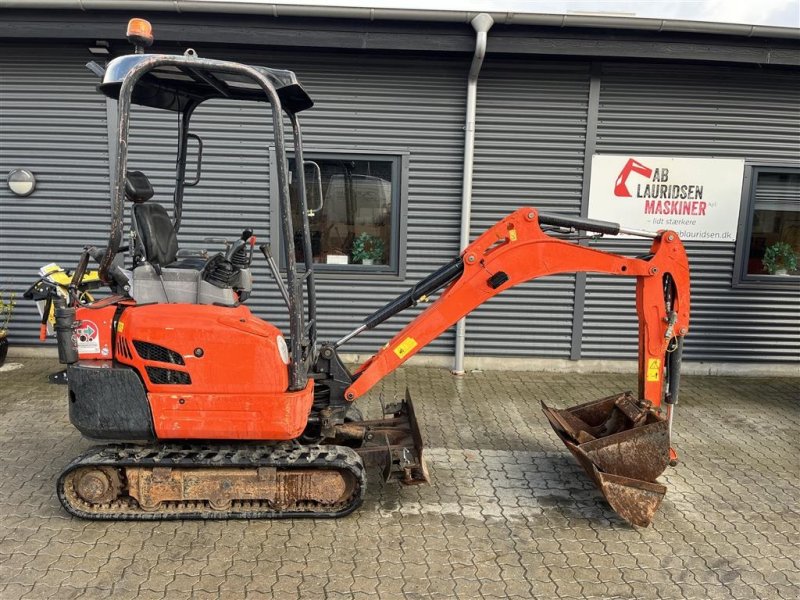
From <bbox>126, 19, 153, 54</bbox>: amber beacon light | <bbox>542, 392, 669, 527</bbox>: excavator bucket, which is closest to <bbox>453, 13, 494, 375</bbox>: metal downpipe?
<bbox>542, 392, 669, 527</bbox>: excavator bucket

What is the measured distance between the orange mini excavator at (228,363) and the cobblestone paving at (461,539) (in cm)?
23

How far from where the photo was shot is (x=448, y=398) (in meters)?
6.34

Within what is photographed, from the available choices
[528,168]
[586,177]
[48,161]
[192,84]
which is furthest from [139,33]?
[586,177]

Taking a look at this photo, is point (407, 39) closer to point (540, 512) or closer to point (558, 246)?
point (558, 246)

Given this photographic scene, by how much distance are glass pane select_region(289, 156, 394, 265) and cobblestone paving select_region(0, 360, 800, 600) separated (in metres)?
3.04

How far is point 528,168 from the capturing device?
23.7 feet

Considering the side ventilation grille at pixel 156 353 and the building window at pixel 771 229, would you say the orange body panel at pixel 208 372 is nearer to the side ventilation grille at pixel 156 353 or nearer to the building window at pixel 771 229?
the side ventilation grille at pixel 156 353

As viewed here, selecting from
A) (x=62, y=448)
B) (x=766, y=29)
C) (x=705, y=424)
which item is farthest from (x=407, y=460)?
(x=766, y=29)

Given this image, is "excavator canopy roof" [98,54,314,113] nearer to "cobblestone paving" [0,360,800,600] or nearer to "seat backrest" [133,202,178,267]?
"seat backrest" [133,202,178,267]

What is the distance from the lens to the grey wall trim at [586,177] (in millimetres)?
7066

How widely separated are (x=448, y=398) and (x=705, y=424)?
2673 mm

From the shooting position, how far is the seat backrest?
12.4 ft

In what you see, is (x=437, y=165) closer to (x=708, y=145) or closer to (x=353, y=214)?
(x=353, y=214)

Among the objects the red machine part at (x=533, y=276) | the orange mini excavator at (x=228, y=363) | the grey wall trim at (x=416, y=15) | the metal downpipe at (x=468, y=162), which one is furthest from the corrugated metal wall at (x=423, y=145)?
the red machine part at (x=533, y=276)
